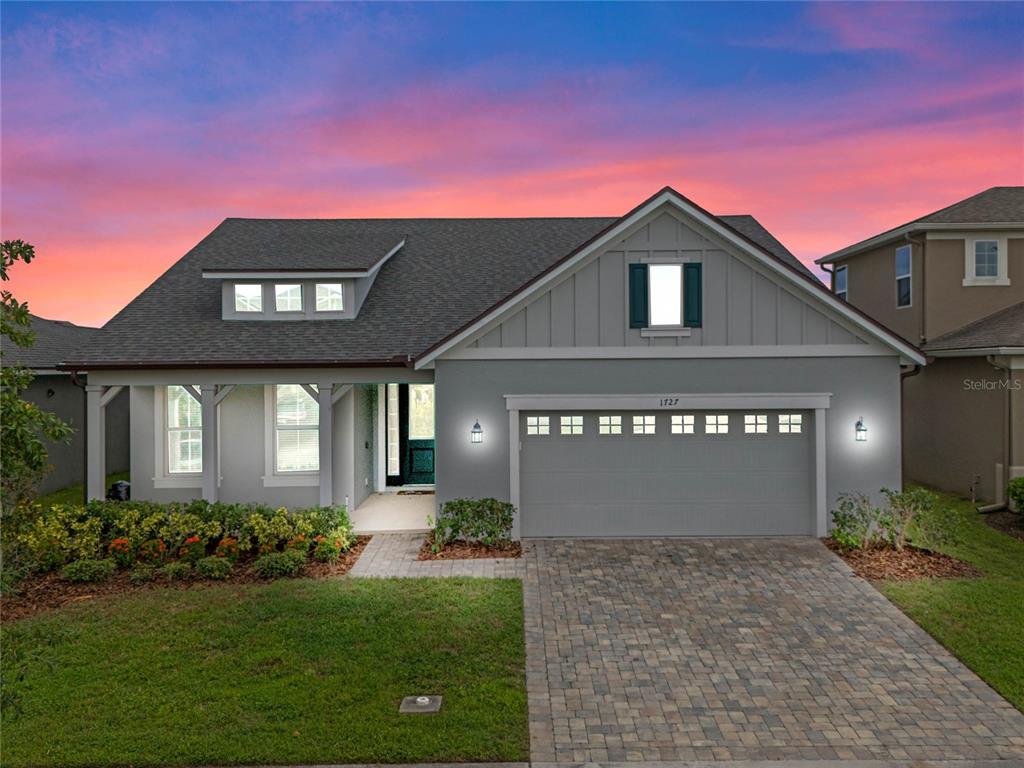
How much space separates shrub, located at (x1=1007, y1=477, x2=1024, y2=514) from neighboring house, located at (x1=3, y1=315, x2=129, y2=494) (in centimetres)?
2024

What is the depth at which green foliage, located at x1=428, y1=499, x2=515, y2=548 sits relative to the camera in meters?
11.5

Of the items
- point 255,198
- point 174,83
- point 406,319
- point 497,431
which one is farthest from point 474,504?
point 255,198

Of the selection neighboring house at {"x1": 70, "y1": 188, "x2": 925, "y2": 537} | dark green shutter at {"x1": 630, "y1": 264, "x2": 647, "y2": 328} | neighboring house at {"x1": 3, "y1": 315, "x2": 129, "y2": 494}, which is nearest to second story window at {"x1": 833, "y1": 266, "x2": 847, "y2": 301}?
neighboring house at {"x1": 70, "y1": 188, "x2": 925, "y2": 537}

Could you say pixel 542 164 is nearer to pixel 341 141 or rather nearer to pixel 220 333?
pixel 341 141

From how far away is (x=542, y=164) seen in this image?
21203 mm

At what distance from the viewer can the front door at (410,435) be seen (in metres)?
16.8

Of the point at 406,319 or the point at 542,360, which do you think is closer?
the point at 542,360

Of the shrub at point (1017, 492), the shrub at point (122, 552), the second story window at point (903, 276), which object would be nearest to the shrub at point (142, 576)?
the shrub at point (122, 552)

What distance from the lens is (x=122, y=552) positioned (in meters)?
10.7

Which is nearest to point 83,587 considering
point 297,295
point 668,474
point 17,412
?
point 17,412

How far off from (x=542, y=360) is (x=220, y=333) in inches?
271

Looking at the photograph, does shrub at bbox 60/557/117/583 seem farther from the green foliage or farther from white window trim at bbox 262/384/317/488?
the green foliage

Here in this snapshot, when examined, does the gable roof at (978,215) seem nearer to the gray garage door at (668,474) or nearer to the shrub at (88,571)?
the gray garage door at (668,474)

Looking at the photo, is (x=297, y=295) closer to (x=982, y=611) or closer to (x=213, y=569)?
(x=213, y=569)
